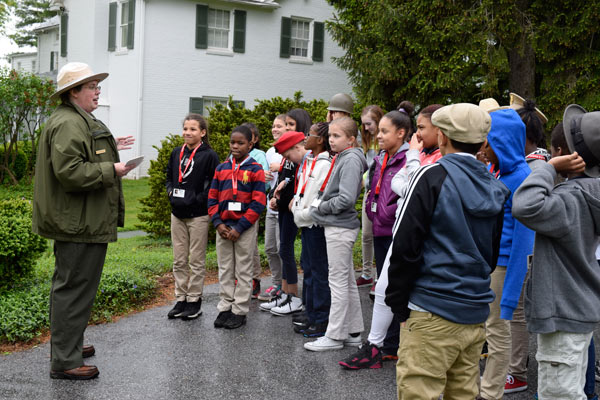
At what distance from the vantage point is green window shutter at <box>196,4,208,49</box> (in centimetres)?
2423

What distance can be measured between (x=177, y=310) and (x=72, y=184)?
2328mm

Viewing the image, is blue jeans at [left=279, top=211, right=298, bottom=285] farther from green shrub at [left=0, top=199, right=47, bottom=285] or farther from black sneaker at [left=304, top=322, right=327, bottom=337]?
green shrub at [left=0, top=199, right=47, bottom=285]

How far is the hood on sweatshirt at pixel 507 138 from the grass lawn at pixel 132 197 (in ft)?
37.4

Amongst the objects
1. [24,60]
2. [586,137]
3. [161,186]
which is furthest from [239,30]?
[24,60]

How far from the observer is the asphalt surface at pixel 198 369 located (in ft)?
15.3

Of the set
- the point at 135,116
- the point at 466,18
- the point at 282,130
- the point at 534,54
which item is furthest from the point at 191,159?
the point at 135,116

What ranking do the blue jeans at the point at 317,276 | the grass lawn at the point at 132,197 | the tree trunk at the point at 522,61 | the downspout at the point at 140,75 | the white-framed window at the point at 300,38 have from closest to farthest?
the blue jeans at the point at 317,276 → the tree trunk at the point at 522,61 → the grass lawn at the point at 132,197 → the downspout at the point at 140,75 → the white-framed window at the point at 300,38

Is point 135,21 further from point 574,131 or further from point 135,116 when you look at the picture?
point 574,131

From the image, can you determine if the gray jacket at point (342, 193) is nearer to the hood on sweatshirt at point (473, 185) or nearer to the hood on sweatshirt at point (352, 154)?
the hood on sweatshirt at point (352, 154)

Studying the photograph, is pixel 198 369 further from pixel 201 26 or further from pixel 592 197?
pixel 201 26

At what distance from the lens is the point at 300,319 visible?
638 cm

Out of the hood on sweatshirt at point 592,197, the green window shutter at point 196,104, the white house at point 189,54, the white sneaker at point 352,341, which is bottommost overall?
the white sneaker at point 352,341

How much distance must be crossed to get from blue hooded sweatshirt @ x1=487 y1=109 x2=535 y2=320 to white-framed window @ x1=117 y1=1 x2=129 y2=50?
22474mm

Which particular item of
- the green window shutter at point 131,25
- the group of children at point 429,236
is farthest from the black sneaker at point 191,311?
the green window shutter at point 131,25
